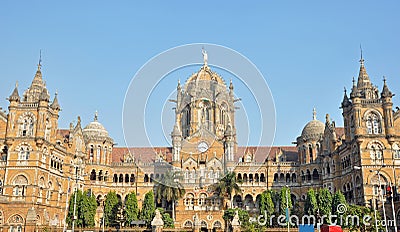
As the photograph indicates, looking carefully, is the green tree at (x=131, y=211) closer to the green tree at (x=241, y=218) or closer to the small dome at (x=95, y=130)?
the green tree at (x=241, y=218)

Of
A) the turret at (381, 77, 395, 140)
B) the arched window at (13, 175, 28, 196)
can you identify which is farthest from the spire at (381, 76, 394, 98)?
the arched window at (13, 175, 28, 196)

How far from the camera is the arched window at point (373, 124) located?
62.1 meters

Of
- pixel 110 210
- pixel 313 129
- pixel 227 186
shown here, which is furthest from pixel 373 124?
pixel 110 210

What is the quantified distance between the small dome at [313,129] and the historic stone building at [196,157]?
200 mm

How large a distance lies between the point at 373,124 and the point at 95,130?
49711 millimetres

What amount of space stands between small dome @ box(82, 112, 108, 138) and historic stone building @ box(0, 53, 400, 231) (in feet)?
0.61

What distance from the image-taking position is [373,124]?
205 ft

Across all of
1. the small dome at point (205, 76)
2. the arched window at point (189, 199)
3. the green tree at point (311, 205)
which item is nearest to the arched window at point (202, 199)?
the arched window at point (189, 199)

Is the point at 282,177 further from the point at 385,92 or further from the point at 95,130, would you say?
the point at 95,130

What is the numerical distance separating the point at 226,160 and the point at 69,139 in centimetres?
2836

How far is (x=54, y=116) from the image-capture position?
66688mm

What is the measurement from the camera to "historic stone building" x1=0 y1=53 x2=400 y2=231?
60.3 m

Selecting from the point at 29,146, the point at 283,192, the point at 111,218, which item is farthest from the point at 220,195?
the point at 29,146

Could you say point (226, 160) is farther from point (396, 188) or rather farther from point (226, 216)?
point (396, 188)
